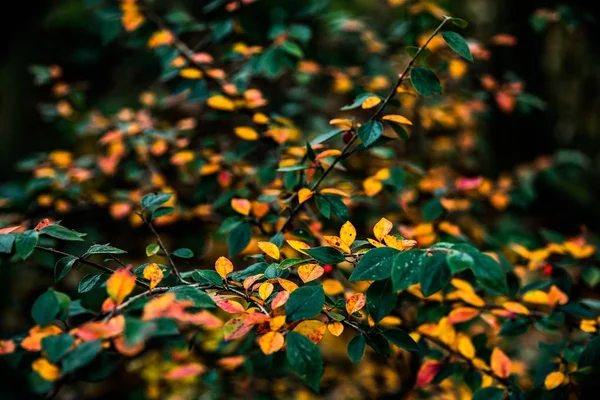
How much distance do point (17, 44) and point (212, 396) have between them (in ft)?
8.96

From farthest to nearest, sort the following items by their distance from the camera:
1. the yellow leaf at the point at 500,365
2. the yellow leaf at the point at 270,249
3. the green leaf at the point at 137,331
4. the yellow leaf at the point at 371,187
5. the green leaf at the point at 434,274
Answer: the yellow leaf at the point at 371,187
the yellow leaf at the point at 500,365
the yellow leaf at the point at 270,249
the green leaf at the point at 434,274
the green leaf at the point at 137,331

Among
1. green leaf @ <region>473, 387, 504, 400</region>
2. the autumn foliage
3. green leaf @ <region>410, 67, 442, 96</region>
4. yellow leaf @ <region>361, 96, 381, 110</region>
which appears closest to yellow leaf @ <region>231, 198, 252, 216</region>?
the autumn foliage

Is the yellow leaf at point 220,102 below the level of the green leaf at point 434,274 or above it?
below

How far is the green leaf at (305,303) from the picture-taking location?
2.01 ft

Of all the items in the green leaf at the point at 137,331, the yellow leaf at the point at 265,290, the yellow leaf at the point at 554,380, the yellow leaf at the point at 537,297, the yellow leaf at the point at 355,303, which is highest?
the green leaf at the point at 137,331

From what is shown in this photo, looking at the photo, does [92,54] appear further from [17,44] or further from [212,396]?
[212,396]

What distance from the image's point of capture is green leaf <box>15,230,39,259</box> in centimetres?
62

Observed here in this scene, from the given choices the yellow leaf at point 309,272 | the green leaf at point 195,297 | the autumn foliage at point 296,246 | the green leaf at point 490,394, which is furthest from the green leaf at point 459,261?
the green leaf at point 490,394

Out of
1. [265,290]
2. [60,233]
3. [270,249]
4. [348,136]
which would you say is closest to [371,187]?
[348,136]

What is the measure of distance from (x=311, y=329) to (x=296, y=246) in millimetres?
151

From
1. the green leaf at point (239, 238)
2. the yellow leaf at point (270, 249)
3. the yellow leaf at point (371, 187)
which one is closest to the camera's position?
the yellow leaf at point (270, 249)

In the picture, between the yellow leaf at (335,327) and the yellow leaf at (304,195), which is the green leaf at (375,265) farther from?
the yellow leaf at (304,195)

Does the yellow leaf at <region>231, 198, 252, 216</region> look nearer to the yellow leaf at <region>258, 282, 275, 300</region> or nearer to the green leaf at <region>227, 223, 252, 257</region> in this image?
the green leaf at <region>227, 223, 252, 257</region>

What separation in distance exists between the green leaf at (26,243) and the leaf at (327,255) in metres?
0.44
